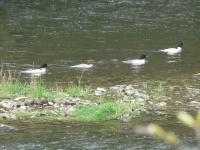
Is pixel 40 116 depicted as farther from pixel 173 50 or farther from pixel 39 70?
pixel 173 50

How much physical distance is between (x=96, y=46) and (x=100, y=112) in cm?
1344

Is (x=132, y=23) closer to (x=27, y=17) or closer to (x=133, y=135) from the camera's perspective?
(x=27, y=17)

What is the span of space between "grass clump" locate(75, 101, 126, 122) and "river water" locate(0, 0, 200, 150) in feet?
1.78

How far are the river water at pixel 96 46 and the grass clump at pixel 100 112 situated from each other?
0.54 metres

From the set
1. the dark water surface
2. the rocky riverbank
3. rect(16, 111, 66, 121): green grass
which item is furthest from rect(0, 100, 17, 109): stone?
the dark water surface

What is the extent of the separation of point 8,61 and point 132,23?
11.9 metres

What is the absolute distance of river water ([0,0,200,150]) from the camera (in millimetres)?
10188

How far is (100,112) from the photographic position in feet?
40.1

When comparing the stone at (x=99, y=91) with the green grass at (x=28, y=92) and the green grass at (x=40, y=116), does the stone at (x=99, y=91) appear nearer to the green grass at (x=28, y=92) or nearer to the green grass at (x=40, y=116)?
the green grass at (x=28, y=92)

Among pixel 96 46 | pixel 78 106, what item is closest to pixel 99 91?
pixel 78 106

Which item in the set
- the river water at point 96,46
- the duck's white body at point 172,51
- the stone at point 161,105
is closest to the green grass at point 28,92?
the river water at point 96,46

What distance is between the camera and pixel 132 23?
31609 mm

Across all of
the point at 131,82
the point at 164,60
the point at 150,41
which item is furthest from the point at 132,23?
the point at 131,82

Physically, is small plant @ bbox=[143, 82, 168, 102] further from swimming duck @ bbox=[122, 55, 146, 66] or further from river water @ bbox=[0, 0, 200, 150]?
swimming duck @ bbox=[122, 55, 146, 66]
